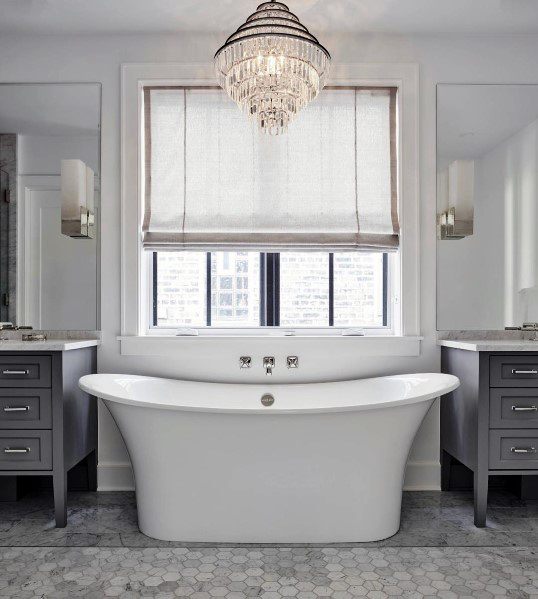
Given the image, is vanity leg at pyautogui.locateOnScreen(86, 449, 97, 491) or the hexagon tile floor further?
vanity leg at pyautogui.locateOnScreen(86, 449, 97, 491)

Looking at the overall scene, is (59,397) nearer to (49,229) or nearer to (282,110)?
(49,229)

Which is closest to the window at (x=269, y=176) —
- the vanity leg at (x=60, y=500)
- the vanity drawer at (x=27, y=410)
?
the vanity drawer at (x=27, y=410)

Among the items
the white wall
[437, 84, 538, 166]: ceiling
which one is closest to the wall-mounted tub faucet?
the white wall

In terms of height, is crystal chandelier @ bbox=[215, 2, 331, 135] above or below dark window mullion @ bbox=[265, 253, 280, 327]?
above

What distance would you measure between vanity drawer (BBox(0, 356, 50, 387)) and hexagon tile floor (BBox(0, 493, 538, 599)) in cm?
65

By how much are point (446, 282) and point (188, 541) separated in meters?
1.84

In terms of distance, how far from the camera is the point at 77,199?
278cm

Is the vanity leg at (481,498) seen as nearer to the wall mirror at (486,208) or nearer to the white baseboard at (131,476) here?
the white baseboard at (131,476)

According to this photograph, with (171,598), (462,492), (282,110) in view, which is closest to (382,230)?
(282,110)

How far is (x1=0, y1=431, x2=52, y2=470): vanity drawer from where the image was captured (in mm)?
2281

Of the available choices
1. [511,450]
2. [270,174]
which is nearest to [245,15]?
[270,174]

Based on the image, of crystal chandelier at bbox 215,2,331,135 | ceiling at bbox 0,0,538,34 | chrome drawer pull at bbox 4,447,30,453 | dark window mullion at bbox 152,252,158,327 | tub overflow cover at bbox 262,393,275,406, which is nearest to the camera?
crystal chandelier at bbox 215,2,331,135

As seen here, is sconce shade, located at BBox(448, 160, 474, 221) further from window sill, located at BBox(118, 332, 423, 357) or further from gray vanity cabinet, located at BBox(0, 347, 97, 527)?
gray vanity cabinet, located at BBox(0, 347, 97, 527)

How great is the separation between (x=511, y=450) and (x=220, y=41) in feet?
8.24
